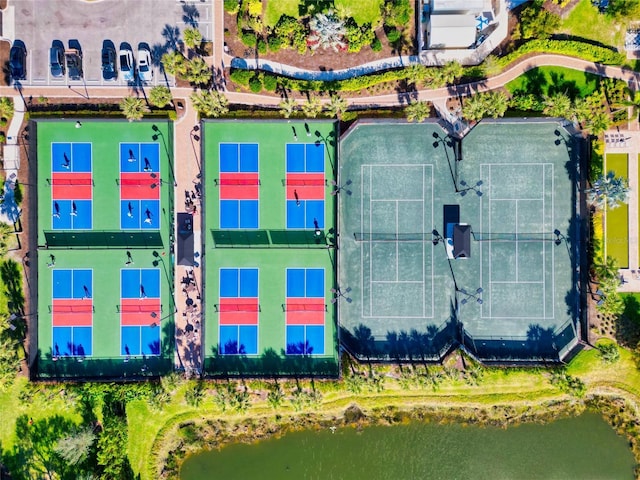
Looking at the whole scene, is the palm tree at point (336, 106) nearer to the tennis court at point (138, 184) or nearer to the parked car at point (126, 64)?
the tennis court at point (138, 184)

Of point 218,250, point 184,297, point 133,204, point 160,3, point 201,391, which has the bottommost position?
point 201,391

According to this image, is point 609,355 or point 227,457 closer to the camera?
point 609,355

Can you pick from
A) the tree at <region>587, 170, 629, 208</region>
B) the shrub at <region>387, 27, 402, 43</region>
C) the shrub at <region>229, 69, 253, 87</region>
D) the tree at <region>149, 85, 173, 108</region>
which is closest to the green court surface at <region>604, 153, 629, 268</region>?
the tree at <region>587, 170, 629, 208</region>

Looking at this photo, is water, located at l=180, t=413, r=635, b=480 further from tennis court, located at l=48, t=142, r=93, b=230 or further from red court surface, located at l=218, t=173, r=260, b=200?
tennis court, located at l=48, t=142, r=93, b=230

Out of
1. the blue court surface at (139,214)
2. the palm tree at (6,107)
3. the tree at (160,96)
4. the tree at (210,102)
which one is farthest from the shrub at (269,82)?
the palm tree at (6,107)

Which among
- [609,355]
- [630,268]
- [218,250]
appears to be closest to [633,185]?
[630,268]

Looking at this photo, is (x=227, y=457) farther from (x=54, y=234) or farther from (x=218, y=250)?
(x=54, y=234)
